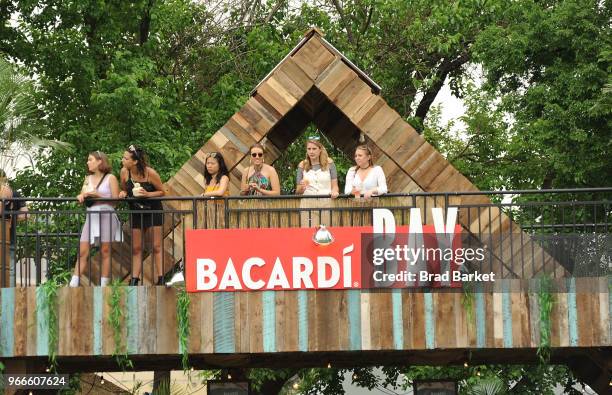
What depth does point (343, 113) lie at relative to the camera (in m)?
16.3

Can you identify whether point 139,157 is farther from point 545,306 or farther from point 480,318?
point 545,306

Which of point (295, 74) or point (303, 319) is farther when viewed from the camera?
point (295, 74)

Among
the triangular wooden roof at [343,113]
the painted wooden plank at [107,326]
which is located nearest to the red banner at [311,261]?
the painted wooden plank at [107,326]

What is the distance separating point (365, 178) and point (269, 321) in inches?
78.6

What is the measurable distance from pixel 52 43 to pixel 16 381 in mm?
11509

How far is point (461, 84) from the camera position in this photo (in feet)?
95.9

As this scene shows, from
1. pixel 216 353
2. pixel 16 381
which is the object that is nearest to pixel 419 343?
pixel 216 353

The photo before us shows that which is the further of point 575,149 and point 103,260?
point 575,149

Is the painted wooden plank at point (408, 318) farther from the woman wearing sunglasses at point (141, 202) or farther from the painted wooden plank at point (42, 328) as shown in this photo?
the painted wooden plank at point (42, 328)

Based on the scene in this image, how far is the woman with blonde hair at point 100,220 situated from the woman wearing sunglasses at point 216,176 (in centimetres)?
108

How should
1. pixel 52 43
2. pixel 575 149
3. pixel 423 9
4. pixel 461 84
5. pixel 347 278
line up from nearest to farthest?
1. pixel 347 278
2. pixel 575 149
3. pixel 52 43
4. pixel 423 9
5. pixel 461 84

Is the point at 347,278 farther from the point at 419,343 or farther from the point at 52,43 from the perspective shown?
the point at 52,43

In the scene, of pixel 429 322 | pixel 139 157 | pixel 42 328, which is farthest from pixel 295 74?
pixel 42 328

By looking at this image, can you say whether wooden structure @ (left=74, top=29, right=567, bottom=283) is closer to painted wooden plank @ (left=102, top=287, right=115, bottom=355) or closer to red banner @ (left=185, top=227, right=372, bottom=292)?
painted wooden plank @ (left=102, top=287, right=115, bottom=355)
